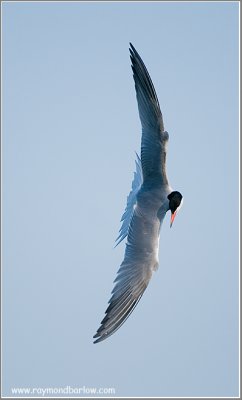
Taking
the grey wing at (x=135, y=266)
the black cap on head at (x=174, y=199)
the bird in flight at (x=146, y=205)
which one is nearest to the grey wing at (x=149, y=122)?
the bird in flight at (x=146, y=205)

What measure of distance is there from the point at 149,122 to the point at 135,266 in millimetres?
1123

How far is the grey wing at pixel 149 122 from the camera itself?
4.72 metres

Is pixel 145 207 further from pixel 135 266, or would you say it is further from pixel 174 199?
pixel 135 266

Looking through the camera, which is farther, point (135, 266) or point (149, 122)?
point (149, 122)

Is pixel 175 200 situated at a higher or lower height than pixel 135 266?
higher

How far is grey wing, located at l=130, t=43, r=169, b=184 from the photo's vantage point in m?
4.72

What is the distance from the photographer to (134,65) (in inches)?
185

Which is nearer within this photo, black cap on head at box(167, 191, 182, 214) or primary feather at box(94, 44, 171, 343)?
primary feather at box(94, 44, 171, 343)

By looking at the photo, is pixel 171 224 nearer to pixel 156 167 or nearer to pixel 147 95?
pixel 156 167

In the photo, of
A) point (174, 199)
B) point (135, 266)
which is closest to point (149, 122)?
point (174, 199)

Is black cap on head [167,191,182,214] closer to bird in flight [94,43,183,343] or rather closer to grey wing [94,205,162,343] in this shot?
bird in flight [94,43,183,343]

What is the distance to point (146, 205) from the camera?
4910 mm

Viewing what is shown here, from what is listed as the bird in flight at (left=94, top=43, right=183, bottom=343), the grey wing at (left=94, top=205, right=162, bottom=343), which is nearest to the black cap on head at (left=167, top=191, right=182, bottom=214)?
the bird in flight at (left=94, top=43, right=183, bottom=343)

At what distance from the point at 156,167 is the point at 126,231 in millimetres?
617
